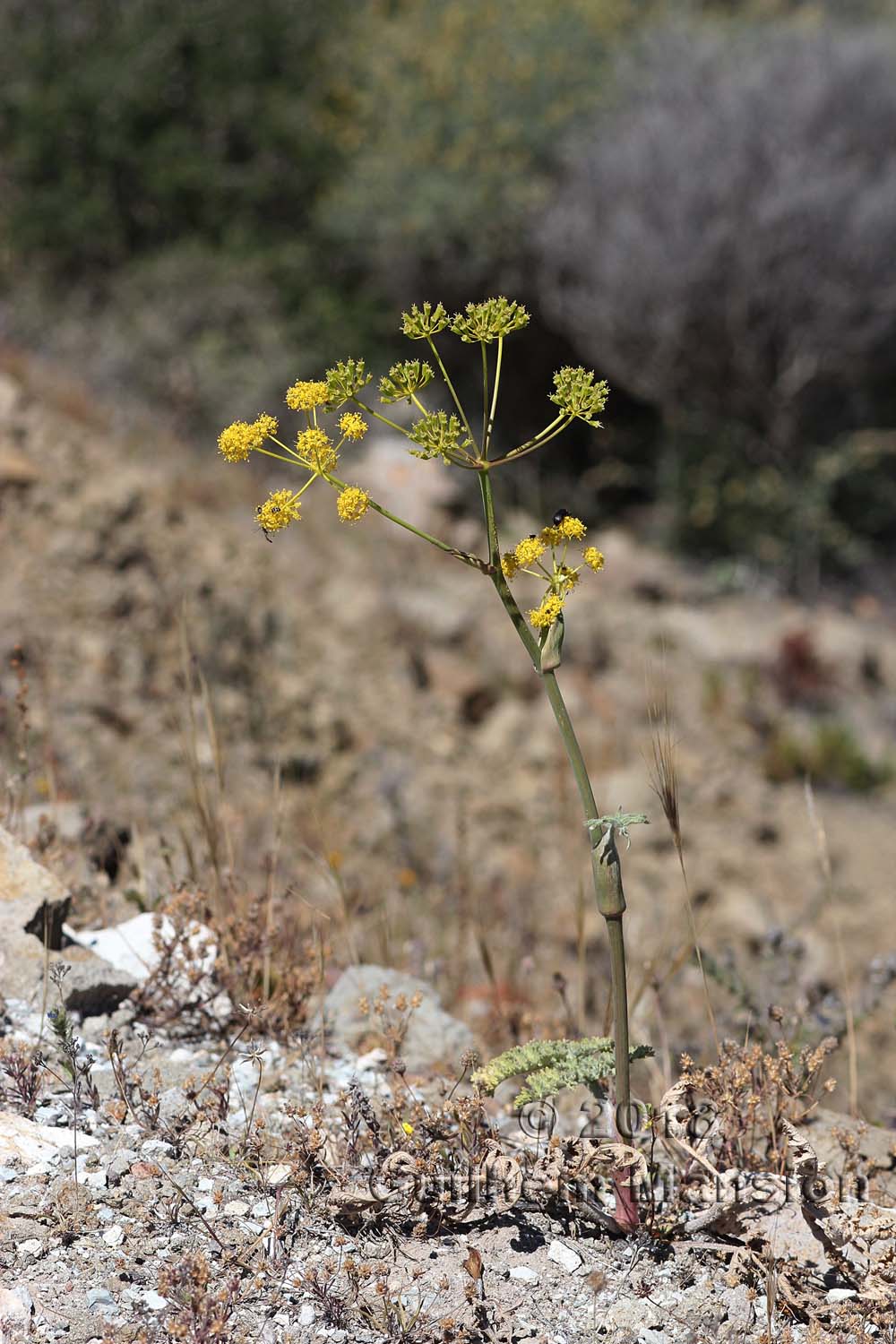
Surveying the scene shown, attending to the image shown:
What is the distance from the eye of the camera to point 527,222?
9.77 m

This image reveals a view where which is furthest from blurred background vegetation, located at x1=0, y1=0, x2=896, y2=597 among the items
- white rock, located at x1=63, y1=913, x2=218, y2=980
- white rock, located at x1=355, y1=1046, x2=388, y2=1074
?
white rock, located at x1=355, y1=1046, x2=388, y2=1074

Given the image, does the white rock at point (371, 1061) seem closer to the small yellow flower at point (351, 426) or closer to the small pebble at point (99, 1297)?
the small pebble at point (99, 1297)

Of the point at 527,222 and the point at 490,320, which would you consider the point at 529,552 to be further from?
the point at 527,222

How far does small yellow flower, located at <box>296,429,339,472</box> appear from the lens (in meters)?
1.62

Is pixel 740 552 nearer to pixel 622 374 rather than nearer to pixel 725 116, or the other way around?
pixel 622 374

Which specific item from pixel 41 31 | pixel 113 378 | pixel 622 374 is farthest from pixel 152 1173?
pixel 41 31

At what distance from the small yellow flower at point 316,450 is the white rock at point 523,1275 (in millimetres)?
1272

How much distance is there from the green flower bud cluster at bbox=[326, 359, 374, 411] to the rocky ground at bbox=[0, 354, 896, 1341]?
961 mm

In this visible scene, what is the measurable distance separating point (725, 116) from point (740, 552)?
3363 millimetres

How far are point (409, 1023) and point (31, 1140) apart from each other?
0.96 meters

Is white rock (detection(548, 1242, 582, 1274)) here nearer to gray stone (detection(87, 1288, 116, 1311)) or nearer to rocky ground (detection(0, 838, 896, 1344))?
rocky ground (detection(0, 838, 896, 1344))

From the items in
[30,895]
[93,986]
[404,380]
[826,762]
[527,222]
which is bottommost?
[93,986]

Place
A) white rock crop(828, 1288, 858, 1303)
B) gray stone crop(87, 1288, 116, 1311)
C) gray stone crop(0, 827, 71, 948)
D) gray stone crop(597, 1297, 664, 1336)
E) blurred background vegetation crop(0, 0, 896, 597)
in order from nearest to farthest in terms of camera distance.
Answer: gray stone crop(87, 1288, 116, 1311)
gray stone crop(597, 1297, 664, 1336)
white rock crop(828, 1288, 858, 1303)
gray stone crop(0, 827, 71, 948)
blurred background vegetation crop(0, 0, 896, 597)

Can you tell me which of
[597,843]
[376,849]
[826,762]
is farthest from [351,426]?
[826,762]
